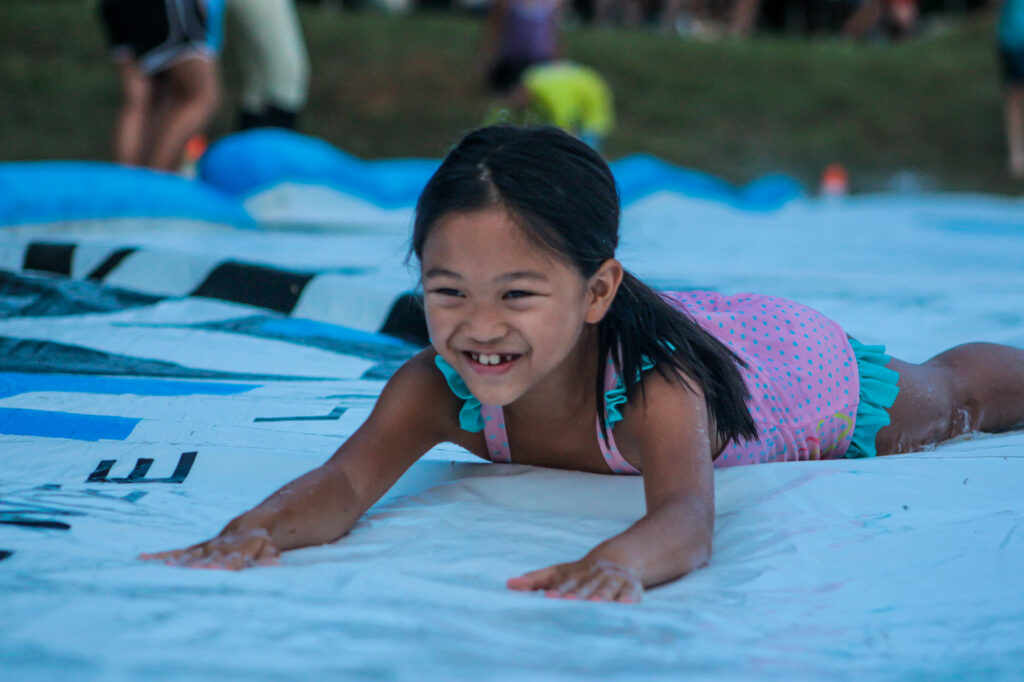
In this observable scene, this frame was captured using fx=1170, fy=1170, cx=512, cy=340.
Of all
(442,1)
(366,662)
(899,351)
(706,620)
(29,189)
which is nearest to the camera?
(366,662)

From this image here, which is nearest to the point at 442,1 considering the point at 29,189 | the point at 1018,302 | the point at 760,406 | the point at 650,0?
the point at 650,0

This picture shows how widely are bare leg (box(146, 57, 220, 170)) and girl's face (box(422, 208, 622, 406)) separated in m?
3.22

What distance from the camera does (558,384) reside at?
4.39 ft

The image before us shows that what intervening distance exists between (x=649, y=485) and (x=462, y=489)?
0.88 ft

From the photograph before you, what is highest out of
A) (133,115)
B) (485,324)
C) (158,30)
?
(158,30)

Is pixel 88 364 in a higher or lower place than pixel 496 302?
lower

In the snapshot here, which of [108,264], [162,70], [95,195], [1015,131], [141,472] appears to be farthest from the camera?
[1015,131]

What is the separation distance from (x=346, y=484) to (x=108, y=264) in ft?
5.58

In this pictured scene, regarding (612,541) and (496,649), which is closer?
(496,649)

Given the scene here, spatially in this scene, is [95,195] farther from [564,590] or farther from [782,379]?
[564,590]

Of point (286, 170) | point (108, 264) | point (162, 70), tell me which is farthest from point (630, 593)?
point (286, 170)

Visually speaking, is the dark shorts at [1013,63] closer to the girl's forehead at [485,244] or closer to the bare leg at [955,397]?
the bare leg at [955,397]

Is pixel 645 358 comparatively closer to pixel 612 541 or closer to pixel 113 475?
pixel 612 541

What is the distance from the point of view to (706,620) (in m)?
0.99
